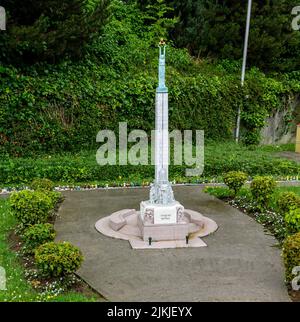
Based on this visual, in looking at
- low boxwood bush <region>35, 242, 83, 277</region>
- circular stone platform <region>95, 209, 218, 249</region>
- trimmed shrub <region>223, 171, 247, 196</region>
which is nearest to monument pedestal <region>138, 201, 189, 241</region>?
circular stone platform <region>95, 209, 218, 249</region>

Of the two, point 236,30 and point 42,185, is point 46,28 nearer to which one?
point 42,185

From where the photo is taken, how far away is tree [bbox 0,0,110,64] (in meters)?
16.9

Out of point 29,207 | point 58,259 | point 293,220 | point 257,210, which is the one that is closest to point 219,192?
point 257,210

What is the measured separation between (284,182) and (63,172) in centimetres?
745

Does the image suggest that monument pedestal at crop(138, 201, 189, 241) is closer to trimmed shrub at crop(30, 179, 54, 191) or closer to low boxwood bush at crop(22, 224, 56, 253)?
low boxwood bush at crop(22, 224, 56, 253)

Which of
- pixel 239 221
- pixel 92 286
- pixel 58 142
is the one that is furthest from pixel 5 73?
pixel 92 286

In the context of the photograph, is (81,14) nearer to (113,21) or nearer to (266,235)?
(113,21)

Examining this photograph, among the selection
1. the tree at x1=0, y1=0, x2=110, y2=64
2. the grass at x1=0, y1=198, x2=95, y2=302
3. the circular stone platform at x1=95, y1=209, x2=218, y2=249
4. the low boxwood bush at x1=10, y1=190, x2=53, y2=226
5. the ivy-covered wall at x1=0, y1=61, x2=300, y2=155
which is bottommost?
the grass at x1=0, y1=198, x2=95, y2=302

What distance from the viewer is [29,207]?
10922 millimetres

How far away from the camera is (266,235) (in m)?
11.4

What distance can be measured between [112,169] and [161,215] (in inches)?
245

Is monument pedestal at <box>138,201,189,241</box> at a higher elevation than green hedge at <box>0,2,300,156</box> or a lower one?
lower

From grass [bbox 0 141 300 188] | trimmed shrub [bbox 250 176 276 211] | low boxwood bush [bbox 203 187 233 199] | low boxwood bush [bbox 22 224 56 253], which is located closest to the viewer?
low boxwood bush [bbox 22 224 56 253]

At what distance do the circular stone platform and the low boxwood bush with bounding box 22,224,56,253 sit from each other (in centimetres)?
166
